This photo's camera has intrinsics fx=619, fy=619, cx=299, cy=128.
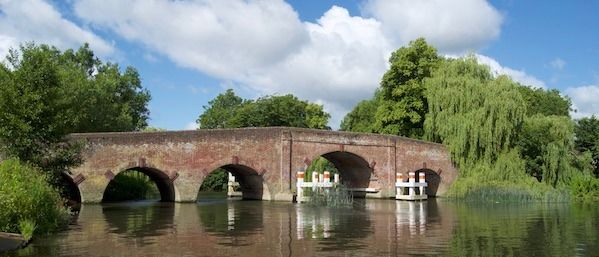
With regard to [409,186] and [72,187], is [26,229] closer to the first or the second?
[72,187]

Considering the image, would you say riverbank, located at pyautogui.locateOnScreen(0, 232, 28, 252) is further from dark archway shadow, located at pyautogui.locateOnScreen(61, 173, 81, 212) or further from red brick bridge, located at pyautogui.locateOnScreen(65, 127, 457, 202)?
dark archway shadow, located at pyautogui.locateOnScreen(61, 173, 81, 212)

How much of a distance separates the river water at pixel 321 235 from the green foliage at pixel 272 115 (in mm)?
40045

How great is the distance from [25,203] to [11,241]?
2036 mm

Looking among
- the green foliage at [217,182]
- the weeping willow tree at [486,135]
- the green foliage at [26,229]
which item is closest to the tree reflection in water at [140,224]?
the green foliage at [26,229]

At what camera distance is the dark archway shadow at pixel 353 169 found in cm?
3778

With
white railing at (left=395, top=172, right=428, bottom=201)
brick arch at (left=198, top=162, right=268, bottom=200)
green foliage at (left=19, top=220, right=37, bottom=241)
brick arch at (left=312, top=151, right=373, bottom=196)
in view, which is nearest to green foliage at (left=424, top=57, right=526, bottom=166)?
white railing at (left=395, top=172, right=428, bottom=201)

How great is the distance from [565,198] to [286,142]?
1589cm

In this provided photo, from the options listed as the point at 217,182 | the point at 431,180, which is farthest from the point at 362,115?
the point at 431,180

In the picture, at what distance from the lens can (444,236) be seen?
1538 centimetres

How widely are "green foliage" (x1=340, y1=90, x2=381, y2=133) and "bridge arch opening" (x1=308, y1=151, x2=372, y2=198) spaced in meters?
21.3

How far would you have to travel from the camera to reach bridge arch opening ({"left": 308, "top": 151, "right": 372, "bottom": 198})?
124 feet

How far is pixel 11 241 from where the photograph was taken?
1268 centimetres

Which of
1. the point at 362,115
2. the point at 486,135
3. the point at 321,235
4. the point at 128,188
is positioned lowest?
the point at 321,235

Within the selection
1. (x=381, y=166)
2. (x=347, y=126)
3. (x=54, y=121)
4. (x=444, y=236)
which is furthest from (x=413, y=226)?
(x=347, y=126)
